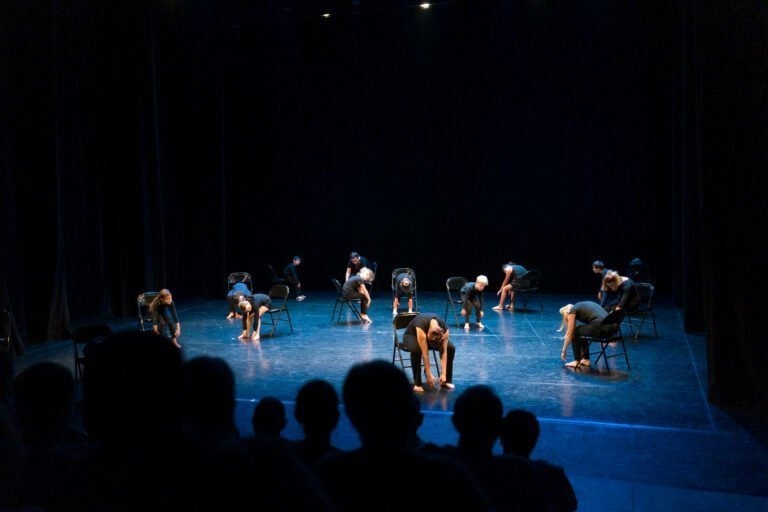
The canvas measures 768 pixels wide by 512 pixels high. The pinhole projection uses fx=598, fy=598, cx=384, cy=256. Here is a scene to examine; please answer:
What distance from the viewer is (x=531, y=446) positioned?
2314mm

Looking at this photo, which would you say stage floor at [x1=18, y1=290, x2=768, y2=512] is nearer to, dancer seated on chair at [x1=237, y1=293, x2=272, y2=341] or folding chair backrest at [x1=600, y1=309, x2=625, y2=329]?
dancer seated on chair at [x1=237, y1=293, x2=272, y2=341]

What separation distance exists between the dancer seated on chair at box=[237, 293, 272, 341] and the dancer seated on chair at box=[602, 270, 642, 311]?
475 cm

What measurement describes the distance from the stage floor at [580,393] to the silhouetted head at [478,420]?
167cm

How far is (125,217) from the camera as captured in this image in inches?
449

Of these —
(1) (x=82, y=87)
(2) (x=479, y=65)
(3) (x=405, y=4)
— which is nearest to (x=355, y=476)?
(1) (x=82, y=87)

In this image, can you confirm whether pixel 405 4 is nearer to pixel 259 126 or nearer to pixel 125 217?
pixel 259 126

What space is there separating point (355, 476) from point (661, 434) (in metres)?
4.07

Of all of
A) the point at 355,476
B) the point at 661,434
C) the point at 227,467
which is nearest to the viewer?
the point at 227,467

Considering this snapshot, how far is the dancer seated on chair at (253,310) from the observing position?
8.73 m

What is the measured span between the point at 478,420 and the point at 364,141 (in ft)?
40.2

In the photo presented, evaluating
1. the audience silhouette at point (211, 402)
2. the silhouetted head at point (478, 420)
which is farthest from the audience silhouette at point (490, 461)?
the audience silhouette at point (211, 402)

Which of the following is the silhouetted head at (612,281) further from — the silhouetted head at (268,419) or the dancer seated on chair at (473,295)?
the silhouetted head at (268,419)

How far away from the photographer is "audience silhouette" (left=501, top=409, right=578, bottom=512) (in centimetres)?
213

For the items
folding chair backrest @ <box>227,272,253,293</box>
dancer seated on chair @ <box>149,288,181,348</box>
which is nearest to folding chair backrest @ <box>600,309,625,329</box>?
dancer seated on chair @ <box>149,288,181,348</box>
